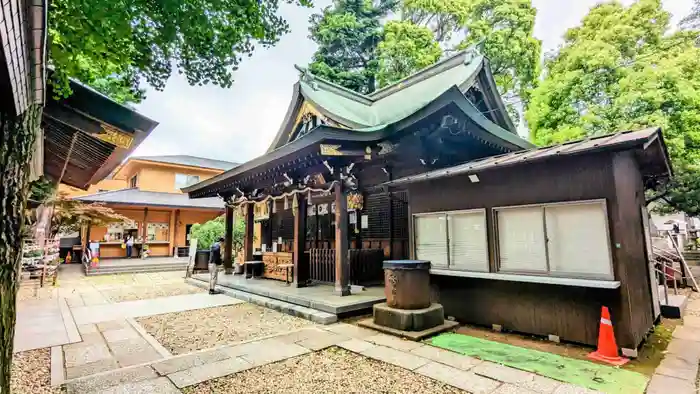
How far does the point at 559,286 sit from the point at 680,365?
1.26 meters

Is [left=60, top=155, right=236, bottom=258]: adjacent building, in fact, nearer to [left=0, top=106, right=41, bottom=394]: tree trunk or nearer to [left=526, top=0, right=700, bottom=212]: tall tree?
[left=0, top=106, right=41, bottom=394]: tree trunk

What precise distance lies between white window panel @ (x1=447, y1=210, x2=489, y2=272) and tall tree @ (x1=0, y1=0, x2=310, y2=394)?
13.5 ft

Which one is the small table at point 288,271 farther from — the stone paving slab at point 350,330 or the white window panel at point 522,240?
the white window panel at point 522,240

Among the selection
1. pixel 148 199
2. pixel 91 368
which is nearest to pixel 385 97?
pixel 91 368

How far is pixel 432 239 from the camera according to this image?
5.68 metres

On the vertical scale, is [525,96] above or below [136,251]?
above

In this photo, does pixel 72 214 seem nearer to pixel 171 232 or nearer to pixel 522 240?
pixel 171 232

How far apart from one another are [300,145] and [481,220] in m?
3.46

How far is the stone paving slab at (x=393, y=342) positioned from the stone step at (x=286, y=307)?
1065 mm

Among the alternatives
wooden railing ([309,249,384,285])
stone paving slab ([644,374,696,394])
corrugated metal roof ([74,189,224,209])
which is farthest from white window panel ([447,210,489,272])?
corrugated metal roof ([74,189,224,209])

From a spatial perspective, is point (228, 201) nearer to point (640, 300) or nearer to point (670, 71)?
point (640, 300)

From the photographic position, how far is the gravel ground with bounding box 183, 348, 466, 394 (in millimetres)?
3164

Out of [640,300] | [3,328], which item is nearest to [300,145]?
[3,328]

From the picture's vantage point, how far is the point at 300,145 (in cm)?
640
